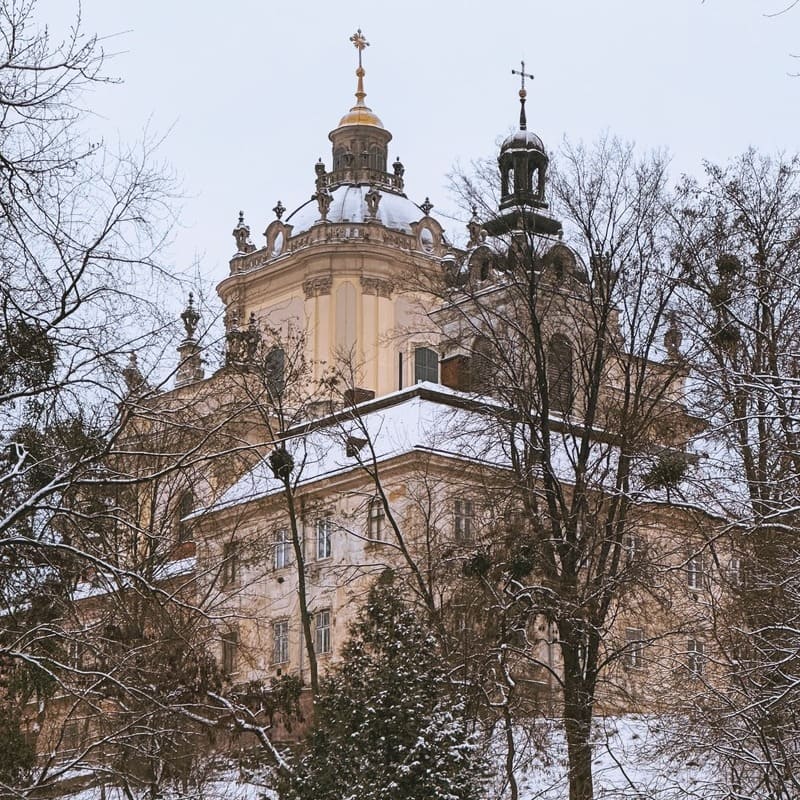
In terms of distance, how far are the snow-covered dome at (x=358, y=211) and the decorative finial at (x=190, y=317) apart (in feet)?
152

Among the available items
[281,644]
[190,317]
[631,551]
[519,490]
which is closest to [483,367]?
[519,490]

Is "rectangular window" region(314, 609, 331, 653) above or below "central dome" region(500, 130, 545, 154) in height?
below

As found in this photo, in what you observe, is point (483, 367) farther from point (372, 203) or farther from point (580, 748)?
point (372, 203)

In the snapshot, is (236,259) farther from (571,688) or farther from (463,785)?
(463,785)

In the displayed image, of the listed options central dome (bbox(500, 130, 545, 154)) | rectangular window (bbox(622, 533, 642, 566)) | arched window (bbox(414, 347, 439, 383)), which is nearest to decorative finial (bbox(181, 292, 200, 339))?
rectangular window (bbox(622, 533, 642, 566))

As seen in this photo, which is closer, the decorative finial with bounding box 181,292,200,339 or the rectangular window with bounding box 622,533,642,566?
the decorative finial with bounding box 181,292,200,339

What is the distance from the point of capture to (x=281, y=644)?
140 ft

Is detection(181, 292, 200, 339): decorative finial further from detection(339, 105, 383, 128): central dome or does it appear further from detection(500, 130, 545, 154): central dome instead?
detection(339, 105, 383, 128): central dome

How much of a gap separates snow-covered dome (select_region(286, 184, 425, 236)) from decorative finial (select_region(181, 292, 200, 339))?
152 feet

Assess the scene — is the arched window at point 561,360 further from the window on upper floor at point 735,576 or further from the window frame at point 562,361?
the window on upper floor at point 735,576

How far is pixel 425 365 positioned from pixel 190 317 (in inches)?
1715

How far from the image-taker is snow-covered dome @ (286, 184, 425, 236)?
62.5 m

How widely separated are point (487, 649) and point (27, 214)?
45.7 ft

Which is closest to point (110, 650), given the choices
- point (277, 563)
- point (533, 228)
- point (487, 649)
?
point (487, 649)
